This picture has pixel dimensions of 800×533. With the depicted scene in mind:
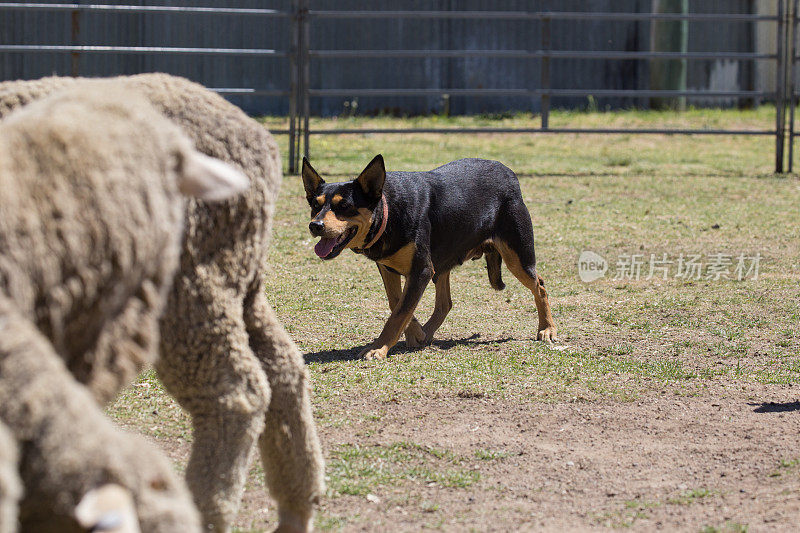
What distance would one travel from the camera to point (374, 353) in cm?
581

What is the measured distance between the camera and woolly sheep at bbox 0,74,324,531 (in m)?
2.76

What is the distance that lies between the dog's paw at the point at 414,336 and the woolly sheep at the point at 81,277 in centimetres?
404

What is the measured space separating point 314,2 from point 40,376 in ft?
47.9

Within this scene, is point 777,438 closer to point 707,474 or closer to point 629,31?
point 707,474

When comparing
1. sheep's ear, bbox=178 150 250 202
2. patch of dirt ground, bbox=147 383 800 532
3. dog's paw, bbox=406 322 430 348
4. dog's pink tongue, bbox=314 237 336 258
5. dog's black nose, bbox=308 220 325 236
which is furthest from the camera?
dog's paw, bbox=406 322 430 348

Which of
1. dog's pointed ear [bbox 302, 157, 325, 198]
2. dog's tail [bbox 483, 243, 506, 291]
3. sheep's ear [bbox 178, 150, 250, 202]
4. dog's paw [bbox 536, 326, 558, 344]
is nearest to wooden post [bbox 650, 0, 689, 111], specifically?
dog's tail [bbox 483, 243, 506, 291]

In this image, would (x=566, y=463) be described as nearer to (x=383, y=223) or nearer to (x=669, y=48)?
(x=383, y=223)

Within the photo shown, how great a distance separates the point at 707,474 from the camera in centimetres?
413

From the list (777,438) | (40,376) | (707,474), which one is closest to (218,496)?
(40,376)

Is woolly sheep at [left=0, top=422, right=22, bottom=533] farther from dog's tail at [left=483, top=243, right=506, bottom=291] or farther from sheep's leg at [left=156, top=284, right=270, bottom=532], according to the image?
dog's tail at [left=483, top=243, right=506, bottom=291]

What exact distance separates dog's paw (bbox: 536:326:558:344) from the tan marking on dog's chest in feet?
3.16

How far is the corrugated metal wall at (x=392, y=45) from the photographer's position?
15.5 metres

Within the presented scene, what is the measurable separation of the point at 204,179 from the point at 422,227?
3.84m

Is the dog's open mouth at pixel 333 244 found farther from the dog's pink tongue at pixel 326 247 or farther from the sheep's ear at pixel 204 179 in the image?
the sheep's ear at pixel 204 179
